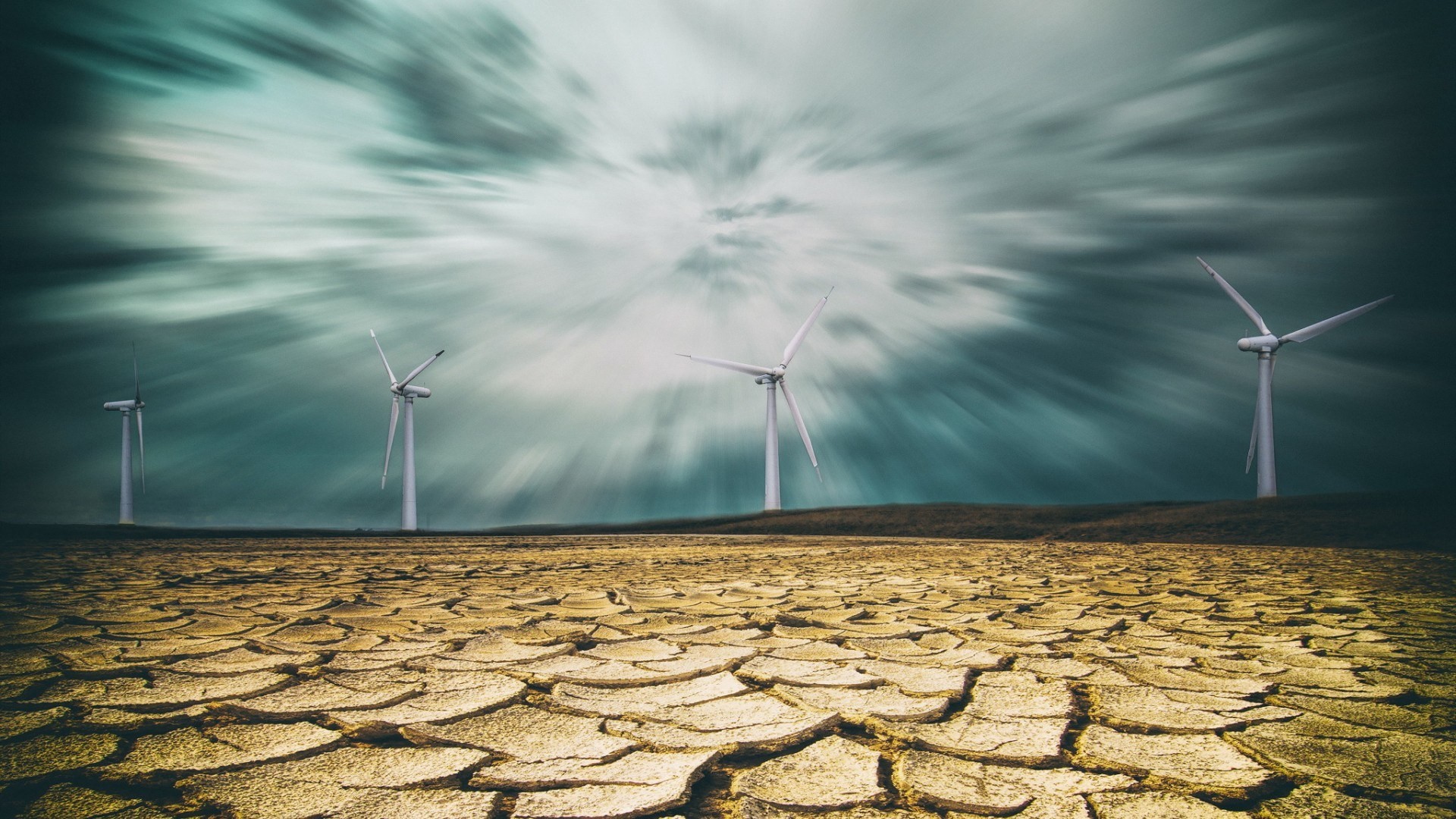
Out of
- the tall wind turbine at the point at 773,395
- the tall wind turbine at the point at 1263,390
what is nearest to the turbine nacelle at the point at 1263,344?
the tall wind turbine at the point at 1263,390

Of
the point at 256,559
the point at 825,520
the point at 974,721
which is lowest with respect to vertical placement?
the point at 825,520

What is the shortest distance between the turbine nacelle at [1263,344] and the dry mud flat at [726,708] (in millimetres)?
27843

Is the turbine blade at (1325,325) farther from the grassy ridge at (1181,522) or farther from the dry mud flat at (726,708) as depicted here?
the dry mud flat at (726,708)

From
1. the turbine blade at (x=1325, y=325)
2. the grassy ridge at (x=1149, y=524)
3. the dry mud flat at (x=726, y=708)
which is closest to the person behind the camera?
the dry mud flat at (x=726, y=708)

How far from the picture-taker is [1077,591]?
4.58 m

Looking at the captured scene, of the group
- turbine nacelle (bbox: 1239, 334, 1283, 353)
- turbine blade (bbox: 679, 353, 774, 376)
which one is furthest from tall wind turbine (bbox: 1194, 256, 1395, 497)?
turbine blade (bbox: 679, 353, 774, 376)

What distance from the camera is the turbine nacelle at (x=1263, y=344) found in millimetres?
25875

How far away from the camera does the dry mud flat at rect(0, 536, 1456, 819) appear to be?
134 cm

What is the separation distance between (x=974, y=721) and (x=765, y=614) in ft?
5.91

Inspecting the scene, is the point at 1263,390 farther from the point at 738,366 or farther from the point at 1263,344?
the point at 738,366

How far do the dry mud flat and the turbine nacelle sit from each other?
91.3 feet

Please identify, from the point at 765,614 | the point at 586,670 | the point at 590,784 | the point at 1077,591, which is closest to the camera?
the point at 590,784

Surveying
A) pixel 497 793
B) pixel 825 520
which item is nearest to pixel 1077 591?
pixel 497 793

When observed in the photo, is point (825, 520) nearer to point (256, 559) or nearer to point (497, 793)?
point (256, 559)
